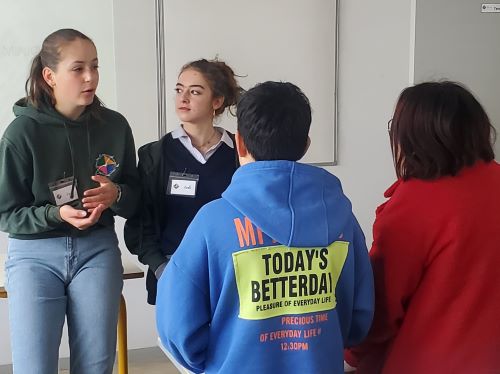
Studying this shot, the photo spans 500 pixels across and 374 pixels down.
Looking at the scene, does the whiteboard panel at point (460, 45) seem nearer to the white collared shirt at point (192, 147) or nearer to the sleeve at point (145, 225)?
the white collared shirt at point (192, 147)

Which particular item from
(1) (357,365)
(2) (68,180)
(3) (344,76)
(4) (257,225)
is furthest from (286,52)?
(4) (257,225)

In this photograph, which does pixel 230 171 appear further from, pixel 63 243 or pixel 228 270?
pixel 228 270

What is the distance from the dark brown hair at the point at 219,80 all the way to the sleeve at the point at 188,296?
44.0 inches

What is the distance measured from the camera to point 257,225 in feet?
4.14

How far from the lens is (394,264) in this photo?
1494mm

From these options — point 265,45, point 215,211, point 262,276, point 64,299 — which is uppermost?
point 265,45

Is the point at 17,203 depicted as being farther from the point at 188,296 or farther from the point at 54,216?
the point at 188,296

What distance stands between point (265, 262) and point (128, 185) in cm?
94

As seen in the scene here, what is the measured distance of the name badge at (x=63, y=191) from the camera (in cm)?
187

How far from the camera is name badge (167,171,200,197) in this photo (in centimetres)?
222

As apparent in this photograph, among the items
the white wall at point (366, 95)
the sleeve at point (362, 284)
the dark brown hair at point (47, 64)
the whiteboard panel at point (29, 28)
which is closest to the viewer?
the sleeve at point (362, 284)

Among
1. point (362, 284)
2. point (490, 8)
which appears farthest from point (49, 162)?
point (490, 8)

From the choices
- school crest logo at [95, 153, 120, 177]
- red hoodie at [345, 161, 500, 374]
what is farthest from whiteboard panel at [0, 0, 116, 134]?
red hoodie at [345, 161, 500, 374]

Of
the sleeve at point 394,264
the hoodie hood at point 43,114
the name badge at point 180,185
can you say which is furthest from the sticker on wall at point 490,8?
the hoodie hood at point 43,114
